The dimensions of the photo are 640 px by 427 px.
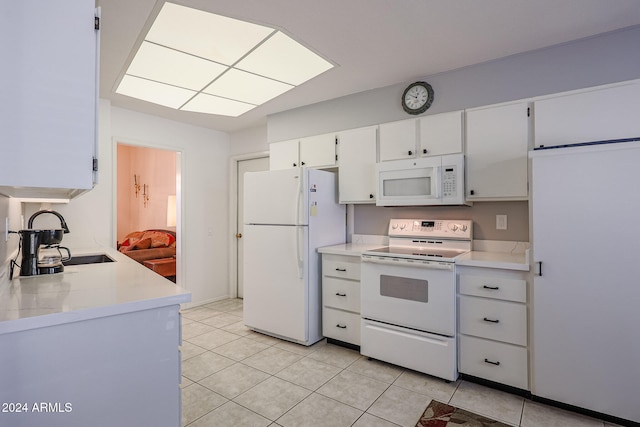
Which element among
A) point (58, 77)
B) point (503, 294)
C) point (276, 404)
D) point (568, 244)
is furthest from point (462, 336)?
point (58, 77)

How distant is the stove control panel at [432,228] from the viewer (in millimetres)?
2854

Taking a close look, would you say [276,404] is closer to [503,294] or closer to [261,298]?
[261,298]

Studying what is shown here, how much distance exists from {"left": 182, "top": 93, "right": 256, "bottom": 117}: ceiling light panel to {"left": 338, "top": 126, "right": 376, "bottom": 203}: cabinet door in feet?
3.92

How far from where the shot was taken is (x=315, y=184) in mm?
3188

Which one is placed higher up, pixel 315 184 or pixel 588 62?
pixel 588 62

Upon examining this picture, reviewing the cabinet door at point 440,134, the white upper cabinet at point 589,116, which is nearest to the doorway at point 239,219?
the cabinet door at point 440,134

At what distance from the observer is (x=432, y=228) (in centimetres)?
302

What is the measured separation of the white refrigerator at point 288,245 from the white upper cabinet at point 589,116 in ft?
6.08

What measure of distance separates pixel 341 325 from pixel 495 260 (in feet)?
4.75

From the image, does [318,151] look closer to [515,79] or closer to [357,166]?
[357,166]

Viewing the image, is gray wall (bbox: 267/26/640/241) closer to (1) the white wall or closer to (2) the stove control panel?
(2) the stove control panel

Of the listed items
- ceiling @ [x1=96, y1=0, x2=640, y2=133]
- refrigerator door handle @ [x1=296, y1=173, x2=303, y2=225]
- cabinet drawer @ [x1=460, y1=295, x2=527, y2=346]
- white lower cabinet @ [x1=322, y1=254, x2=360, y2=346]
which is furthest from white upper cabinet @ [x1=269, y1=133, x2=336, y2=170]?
cabinet drawer @ [x1=460, y1=295, x2=527, y2=346]

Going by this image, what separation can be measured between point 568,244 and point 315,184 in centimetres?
202

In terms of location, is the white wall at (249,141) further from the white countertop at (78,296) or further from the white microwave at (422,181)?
the white countertop at (78,296)
